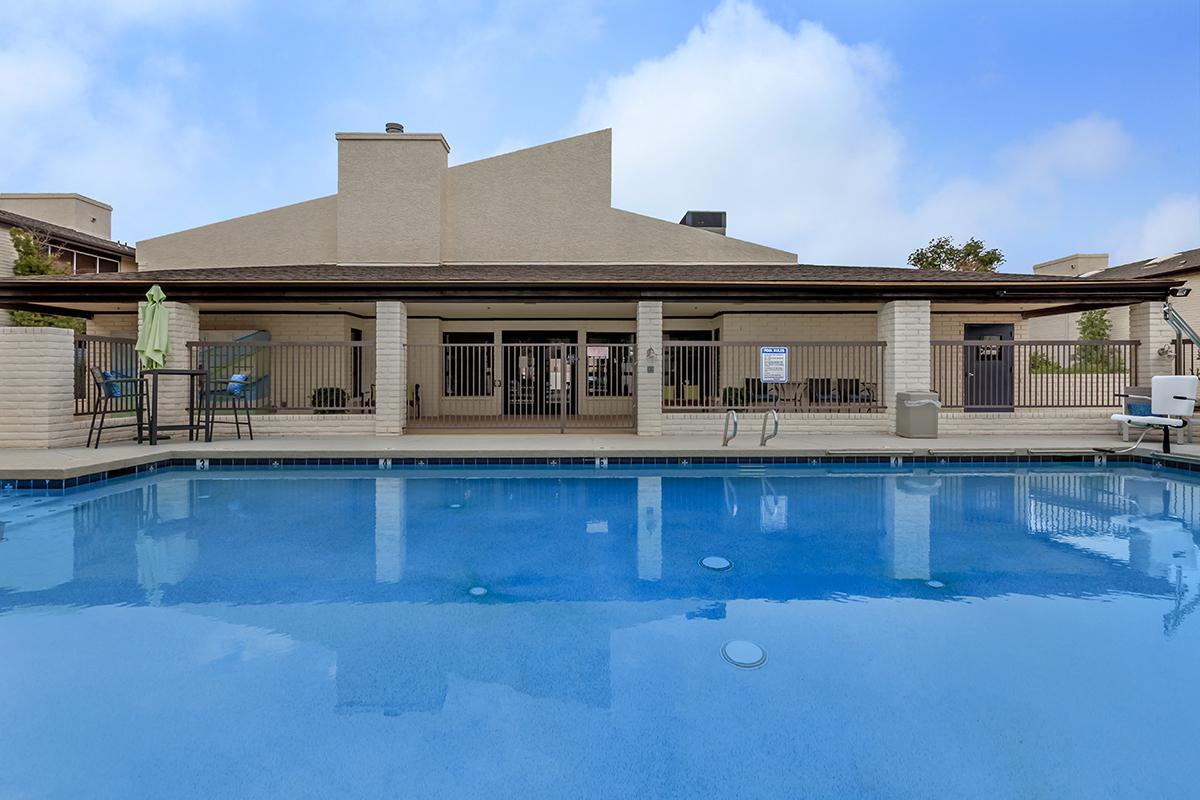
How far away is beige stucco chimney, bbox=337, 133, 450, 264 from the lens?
16.9 m

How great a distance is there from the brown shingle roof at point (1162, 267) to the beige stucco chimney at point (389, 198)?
2184 centimetres

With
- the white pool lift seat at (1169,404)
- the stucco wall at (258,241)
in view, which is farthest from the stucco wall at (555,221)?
the white pool lift seat at (1169,404)

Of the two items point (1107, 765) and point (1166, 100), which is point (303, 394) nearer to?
point (1107, 765)

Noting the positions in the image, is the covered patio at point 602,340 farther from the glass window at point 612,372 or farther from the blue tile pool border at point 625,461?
the blue tile pool border at point 625,461

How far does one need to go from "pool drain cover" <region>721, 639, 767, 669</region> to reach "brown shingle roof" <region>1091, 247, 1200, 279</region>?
24.5 m

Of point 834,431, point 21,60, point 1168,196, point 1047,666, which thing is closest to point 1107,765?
point 1047,666

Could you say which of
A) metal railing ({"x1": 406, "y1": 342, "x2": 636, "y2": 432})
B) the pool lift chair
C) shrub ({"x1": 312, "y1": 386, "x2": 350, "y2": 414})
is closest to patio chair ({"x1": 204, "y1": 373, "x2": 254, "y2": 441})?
shrub ({"x1": 312, "y1": 386, "x2": 350, "y2": 414})

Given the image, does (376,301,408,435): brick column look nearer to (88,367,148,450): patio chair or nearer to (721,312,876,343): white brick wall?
(88,367,148,450): patio chair

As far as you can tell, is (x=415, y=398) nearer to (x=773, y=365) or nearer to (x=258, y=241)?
(x=258, y=241)

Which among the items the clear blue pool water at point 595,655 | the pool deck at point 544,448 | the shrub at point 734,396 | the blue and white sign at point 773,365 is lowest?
the clear blue pool water at point 595,655

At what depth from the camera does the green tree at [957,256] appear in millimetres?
24875

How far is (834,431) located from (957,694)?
9610 mm

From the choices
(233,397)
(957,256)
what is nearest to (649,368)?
(233,397)

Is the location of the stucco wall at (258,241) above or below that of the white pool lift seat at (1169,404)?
above
